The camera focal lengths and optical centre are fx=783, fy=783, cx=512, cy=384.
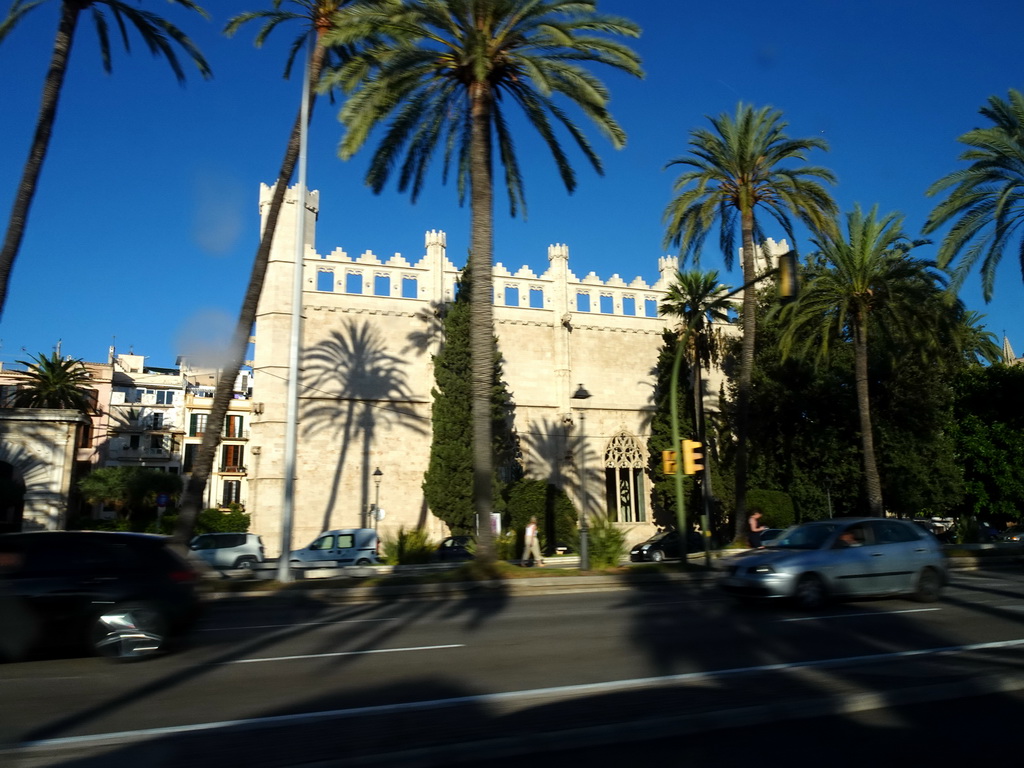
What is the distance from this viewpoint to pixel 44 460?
29.1 meters

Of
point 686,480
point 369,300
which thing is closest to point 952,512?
point 686,480

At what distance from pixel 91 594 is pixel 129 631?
56 centimetres

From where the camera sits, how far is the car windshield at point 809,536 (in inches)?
489

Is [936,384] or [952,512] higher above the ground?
[936,384]

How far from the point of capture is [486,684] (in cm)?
692

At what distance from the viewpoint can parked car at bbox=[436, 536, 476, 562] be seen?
100 feet

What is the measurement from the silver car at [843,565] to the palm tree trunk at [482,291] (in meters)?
6.48

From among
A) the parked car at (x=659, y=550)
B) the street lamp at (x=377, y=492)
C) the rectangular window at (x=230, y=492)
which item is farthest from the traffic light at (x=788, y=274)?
the rectangular window at (x=230, y=492)

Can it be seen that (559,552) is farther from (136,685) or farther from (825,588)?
(136,685)

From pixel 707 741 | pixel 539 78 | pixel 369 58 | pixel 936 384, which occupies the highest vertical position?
pixel 369 58

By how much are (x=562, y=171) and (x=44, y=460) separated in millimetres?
Answer: 22213

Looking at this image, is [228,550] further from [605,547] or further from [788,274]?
[788,274]

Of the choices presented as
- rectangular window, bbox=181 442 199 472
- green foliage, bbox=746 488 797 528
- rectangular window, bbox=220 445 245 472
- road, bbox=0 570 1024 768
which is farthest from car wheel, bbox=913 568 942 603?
rectangular window, bbox=181 442 199 472

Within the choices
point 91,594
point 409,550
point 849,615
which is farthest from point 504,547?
point 91,594
